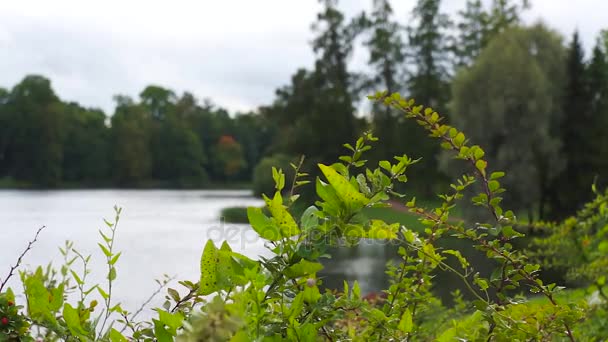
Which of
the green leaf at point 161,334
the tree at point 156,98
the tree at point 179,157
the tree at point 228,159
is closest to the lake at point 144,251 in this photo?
the green leaf at point 161,334

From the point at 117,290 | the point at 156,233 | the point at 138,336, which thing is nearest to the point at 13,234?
the point at 156,233

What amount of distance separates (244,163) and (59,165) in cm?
1879

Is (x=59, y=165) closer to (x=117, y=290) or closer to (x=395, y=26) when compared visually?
(x=395, y=26)

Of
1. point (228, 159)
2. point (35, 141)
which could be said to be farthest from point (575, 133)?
point (35, 141)

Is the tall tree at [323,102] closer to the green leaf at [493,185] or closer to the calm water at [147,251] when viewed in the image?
the calm water at [147,251]

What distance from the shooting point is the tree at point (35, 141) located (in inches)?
2288

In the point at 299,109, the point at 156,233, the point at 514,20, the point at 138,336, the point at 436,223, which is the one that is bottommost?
the point at 156,233

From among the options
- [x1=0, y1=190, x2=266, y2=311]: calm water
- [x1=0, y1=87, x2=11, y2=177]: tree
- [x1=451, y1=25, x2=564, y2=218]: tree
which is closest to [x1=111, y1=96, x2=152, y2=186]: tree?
[x1=0, y1=87, x2=11, y2=177]: tree

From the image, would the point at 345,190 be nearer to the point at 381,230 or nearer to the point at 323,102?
the point at 381,230

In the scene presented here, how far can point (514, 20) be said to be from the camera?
31250 mm

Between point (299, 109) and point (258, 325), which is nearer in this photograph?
point (258, 325)

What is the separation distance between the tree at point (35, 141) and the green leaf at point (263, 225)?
62245mm

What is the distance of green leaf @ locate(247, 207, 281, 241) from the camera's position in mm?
785

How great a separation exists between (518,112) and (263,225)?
20626mm
